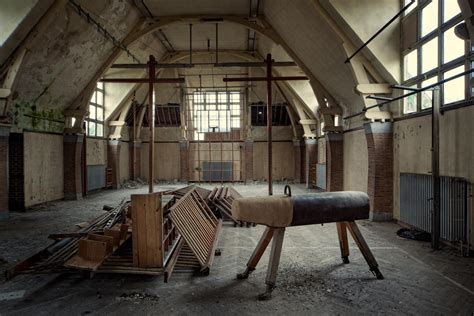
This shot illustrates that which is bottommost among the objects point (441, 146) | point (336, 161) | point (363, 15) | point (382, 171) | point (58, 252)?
point (58, 252)

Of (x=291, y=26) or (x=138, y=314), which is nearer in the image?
(x=138, y=314)

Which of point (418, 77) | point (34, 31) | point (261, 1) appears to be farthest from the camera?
point (261, 1)

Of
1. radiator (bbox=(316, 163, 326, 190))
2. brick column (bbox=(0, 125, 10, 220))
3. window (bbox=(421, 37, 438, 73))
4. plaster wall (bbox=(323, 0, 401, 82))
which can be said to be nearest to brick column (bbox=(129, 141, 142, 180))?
brick column (bbox=(0, 125, 10, 220))

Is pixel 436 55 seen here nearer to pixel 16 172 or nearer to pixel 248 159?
pixel 16 172

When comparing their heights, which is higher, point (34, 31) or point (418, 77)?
point (34, 31)

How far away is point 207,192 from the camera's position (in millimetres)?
10711

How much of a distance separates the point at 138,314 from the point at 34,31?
8295 millimetres

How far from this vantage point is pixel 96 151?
16.4 m

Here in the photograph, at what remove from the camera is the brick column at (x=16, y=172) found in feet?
35.2

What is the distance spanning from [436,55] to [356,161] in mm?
5025

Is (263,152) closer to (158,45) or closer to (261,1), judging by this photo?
(158,45)

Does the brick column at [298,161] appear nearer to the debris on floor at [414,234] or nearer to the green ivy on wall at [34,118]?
the debris on floor at [414,234]

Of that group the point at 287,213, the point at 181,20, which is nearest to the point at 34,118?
the point at 181,20

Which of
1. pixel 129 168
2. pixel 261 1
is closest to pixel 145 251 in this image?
pixel 261 1
